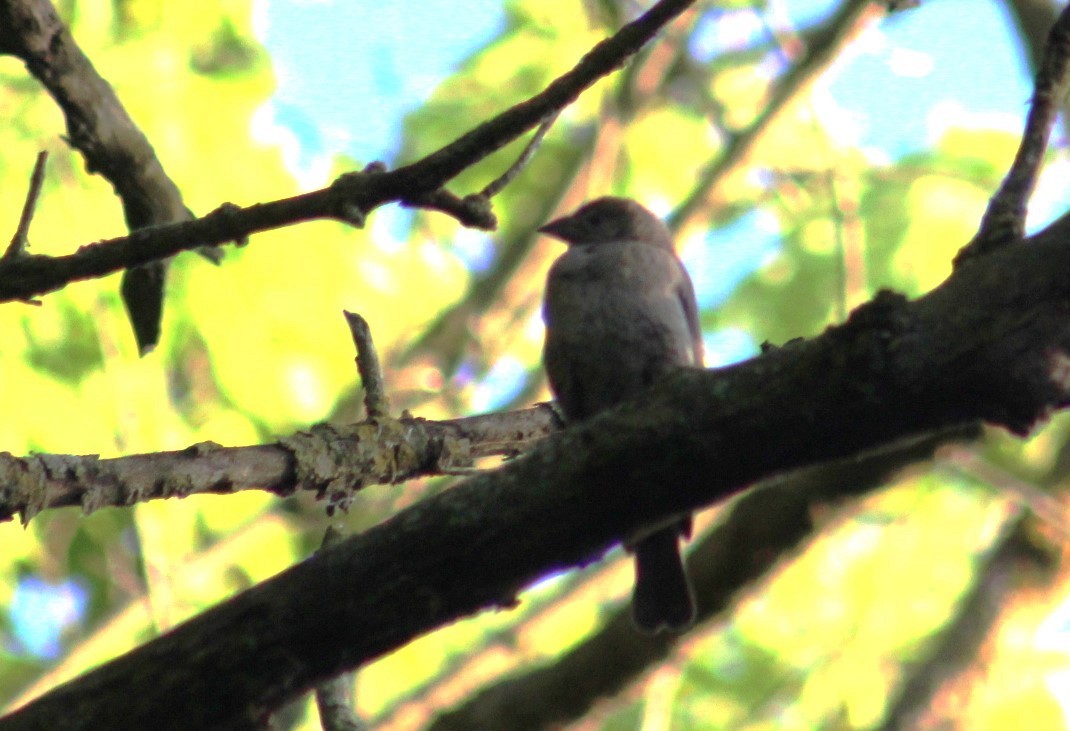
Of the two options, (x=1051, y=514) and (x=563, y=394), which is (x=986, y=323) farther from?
(x=1051, y=514)

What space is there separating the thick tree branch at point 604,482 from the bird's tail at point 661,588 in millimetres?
2036

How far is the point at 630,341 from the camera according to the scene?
378 centimetres

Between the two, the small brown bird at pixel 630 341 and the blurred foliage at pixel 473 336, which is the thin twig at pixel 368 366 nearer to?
the small brown bird at pixel 630 341

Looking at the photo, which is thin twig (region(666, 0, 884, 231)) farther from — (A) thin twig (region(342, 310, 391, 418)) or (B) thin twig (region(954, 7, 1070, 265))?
(B) thin twig (region(954, 7, 1070, 265))

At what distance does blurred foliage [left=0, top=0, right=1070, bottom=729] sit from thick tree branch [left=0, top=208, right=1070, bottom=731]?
2964mm

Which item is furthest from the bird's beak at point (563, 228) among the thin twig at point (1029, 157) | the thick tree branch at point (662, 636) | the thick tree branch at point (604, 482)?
the thick tree branch at point (604, 482)

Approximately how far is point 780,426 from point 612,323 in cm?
203

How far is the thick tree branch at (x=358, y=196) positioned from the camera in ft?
7.86

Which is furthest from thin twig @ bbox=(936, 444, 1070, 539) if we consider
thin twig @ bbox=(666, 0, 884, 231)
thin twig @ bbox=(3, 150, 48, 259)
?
thin twig @ bbox=(3, 150, 48, 259)

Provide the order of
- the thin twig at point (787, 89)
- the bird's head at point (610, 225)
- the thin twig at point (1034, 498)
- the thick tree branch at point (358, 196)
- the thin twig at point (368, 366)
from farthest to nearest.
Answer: the thin twig at point (787, 89) → the thin twig at point (1034, 498) → the bird's head at point (610, 225) → the thin twig at point (368, 366) → the thick tree branch at point (358, 196)

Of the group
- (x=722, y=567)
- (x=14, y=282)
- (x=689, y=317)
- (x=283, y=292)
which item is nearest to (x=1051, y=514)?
(x=722, y=567)

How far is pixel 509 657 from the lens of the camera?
21.1 feet

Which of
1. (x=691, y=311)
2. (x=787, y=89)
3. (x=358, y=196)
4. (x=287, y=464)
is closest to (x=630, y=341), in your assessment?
(x=691, y=311)

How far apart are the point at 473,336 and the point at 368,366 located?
458 centimetres
